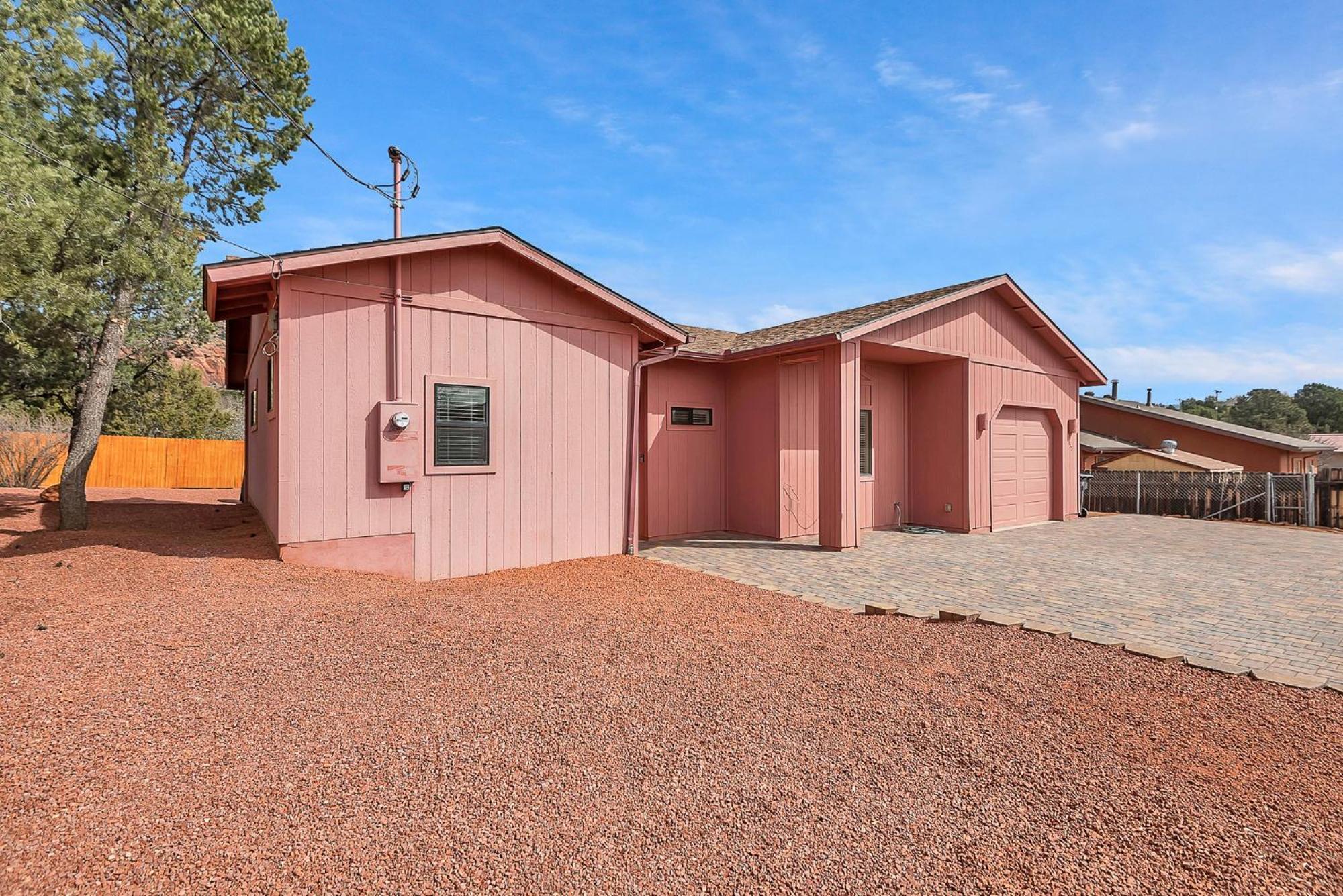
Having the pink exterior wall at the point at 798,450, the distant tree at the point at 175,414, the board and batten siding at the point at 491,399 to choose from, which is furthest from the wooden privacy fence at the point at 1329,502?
the distant tree at the point at 175,414

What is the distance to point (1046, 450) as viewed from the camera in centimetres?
1270

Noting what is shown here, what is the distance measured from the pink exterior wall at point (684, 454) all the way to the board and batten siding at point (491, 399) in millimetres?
A: 1682

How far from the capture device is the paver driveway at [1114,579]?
4766mm

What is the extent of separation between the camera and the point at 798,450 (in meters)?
10.0

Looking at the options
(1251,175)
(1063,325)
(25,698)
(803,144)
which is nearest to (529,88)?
(803,144)

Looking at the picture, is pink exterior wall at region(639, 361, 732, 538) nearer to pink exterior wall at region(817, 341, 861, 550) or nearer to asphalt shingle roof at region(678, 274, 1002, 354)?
asphalt shingle roof at region(678, 274, 1002, 354)

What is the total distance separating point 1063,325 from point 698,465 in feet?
25.7

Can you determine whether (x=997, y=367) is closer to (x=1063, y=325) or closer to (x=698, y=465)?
(x=1063, y=325)

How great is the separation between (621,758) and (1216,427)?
26.7 meters

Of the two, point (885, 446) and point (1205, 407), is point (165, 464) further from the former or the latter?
point (1205, 407)

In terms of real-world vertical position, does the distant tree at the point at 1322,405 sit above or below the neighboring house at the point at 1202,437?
above

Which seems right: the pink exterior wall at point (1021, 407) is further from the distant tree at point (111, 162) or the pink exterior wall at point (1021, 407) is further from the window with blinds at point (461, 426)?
the distant tree at point (111, 162)

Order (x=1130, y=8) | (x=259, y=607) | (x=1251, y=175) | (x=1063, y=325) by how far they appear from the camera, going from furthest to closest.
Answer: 1. (x=1063, y=325)
2. (x=1251, y=175)
3. (x=1130, y=8)
4. (x=259, y=607)

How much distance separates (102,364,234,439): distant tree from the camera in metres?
20.5
